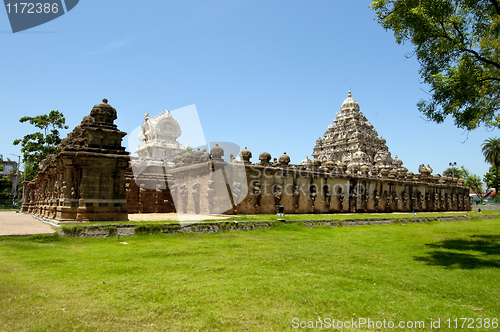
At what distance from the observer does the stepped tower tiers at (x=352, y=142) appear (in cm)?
5056

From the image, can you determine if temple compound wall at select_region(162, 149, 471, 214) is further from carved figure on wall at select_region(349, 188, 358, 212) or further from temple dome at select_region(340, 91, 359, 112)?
temple dome at select_region(340, 91, 359, 112)

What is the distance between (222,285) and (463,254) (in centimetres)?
778

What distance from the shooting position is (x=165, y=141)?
2451 inches

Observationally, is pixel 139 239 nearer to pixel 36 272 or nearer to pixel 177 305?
pixel 36 272

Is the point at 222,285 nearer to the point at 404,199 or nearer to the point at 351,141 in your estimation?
the point at 404,199

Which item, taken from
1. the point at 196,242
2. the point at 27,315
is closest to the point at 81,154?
Answer: the point at 196,242

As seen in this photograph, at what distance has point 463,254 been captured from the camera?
10258 millimetres

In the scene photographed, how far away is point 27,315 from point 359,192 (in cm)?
2576

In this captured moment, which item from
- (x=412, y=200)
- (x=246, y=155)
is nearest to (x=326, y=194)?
(x=246, y=155)

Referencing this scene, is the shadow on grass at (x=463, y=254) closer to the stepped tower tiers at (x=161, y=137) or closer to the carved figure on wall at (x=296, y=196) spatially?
the carved figure on wall at (x=296, y=196)

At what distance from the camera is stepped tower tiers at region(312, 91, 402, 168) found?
50.6 m

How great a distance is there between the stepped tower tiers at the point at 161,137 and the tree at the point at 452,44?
52272 millimetres

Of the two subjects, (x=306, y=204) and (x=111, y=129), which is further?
(x=306, y=204)

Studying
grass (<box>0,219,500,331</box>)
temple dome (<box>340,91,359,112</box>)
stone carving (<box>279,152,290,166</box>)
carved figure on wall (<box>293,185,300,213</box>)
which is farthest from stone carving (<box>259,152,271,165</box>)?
temple dome (<box>340,91,359,112</box>)
